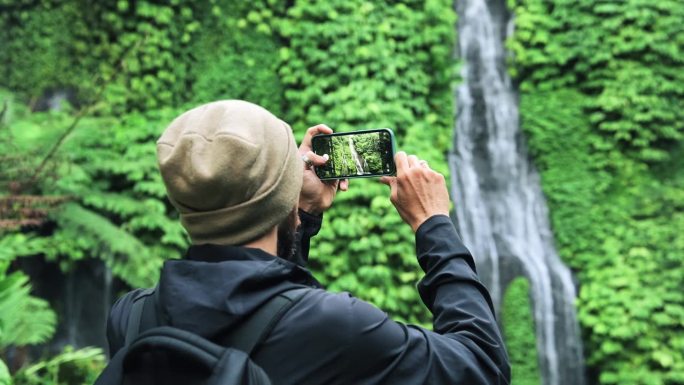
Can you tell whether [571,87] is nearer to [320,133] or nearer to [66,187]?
[66,187]

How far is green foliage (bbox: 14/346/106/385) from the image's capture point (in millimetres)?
5365

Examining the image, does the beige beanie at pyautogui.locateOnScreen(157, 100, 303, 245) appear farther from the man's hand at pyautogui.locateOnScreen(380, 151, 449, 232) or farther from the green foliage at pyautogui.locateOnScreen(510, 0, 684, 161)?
the green foliage at pyautogui.locateOnScreen(510, 0, 684, 161)

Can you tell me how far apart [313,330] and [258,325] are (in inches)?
4.0

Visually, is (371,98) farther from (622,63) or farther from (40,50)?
(40,50)

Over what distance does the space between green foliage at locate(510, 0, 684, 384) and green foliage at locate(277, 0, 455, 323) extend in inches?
46.0

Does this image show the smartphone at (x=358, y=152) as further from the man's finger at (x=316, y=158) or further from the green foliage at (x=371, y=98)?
the green foliage at (x=371, y=98)

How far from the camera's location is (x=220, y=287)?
1414 millimetres

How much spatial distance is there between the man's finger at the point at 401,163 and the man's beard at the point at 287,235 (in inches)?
12.4

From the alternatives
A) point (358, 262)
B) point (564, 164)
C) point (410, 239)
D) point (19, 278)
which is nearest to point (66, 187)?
point (19, 278)

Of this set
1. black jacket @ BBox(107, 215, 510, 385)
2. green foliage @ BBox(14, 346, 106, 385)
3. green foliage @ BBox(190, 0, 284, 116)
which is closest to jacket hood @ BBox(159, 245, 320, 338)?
black jacket @ BBox(107, 215, 510, 385)

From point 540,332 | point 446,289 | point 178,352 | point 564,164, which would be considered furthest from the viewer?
point 564,164

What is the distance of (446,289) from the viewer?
1.63m

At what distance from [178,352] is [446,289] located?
1.97ft

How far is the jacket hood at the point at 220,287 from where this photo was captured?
1386mm
